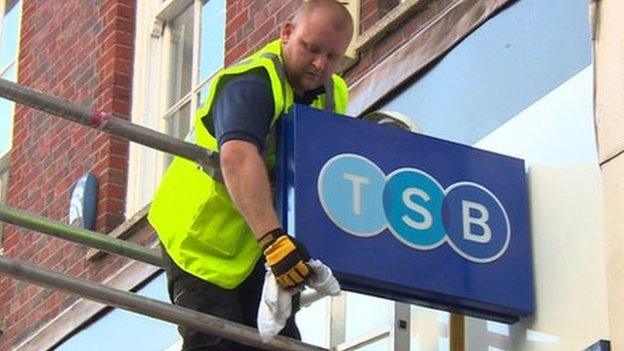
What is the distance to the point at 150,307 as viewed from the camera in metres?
5.61

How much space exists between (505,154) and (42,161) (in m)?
4.91

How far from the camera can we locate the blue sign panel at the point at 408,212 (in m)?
5.93

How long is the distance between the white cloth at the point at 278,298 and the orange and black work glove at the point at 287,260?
0.02 metres

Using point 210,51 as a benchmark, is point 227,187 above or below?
below

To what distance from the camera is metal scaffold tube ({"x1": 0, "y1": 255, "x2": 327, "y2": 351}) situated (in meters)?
5.60

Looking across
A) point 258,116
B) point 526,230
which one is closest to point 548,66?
point 526,230

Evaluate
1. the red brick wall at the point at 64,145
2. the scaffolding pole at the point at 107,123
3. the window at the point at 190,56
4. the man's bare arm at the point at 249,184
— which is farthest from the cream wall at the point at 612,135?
the red brick wall at the point at 64,145

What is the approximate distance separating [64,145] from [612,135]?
17.3ft

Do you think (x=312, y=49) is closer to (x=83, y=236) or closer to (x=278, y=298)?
(x=278, y=298)

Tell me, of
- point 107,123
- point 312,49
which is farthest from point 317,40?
point 107,123

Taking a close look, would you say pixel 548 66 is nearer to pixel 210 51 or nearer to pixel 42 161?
pixel 210 51

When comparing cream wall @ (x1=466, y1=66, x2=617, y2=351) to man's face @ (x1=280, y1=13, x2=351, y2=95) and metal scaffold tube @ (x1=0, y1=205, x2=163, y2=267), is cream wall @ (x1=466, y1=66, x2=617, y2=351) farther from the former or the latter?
metal scaffold tube @ (x1=0, y1=205, x2=163, y2=267)

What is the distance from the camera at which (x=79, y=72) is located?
10758mm

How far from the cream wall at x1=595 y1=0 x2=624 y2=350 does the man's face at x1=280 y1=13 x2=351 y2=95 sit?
0.84 m
